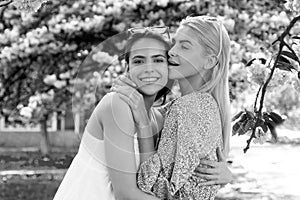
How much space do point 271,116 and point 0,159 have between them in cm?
781

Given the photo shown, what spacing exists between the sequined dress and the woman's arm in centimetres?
2

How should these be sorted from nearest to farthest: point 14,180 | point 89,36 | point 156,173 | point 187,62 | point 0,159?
1. point 156,173
2. point 187,62
3. point 14,180
4. point 89,36
5. point 0,159

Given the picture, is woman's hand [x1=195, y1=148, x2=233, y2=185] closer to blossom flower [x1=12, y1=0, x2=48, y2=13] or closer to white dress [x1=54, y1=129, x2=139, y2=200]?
white dress [x1=54, y1=129, x2=139, y2=200]

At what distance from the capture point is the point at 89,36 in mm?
8562

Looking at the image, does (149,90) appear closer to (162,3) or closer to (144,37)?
(144,37)

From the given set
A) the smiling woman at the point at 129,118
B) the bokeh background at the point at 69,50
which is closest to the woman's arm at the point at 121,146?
the smiling woman at the point at 129,118

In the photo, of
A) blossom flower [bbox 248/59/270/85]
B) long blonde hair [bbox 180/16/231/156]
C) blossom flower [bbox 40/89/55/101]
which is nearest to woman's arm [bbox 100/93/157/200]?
long blonde hair [bbox 180/16/231/156]

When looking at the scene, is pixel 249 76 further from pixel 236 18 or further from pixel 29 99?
pixel 29 99

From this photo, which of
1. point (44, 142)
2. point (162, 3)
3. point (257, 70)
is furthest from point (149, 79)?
point (44, 142)

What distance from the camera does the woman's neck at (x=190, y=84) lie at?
1506mm

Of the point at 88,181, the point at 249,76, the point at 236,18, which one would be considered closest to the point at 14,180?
the point at 236,18

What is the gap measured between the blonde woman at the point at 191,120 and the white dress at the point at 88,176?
0.46 ft

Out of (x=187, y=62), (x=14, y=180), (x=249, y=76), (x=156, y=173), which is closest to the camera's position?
(x=156, y=173)

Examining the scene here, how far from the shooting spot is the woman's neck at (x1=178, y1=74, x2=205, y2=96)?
1.51 meters
